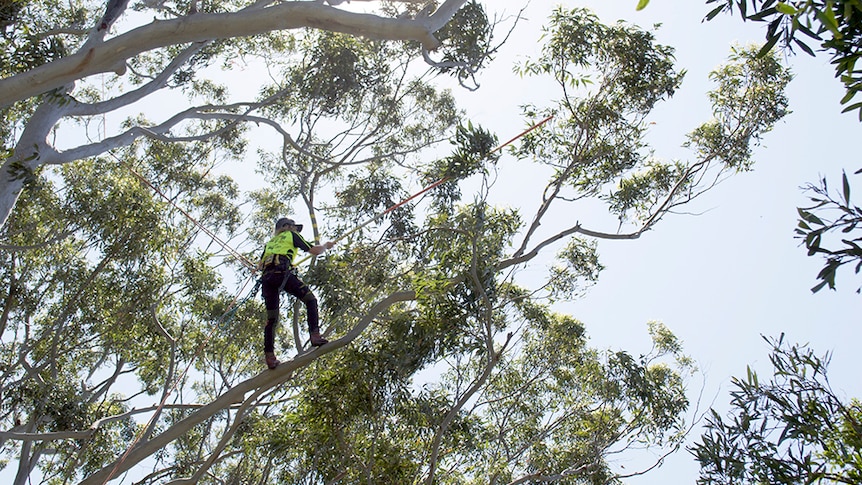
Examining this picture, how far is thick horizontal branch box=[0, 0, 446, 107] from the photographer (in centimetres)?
417

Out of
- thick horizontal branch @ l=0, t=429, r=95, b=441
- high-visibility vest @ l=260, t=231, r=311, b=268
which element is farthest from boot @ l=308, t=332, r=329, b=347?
thick horizontal branch @ l=0, t=429, r=95, b=441

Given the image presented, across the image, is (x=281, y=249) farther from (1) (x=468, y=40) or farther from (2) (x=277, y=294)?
(1) (x=468, y=40)

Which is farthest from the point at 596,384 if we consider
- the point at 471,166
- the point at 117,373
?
the point at 117,373

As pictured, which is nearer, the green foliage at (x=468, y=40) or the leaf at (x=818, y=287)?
the leaf at (x=818, y=287)

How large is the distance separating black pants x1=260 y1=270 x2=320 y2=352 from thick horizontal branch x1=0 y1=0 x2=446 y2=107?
190 centimetres

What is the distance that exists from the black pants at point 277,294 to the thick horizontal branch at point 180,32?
1899mm

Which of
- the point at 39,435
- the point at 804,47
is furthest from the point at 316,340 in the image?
the point at 804,47

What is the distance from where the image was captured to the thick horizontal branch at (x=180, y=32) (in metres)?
4.17

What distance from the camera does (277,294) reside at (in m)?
5.78

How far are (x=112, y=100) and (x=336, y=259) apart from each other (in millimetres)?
4050

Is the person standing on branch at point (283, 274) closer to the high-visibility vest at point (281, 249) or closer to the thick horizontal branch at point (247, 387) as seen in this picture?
the high-visibility vest at point (281, 249)

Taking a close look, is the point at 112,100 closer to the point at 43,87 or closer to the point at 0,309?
the point at 0,309

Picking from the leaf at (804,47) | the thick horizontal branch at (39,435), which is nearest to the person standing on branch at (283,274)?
the thick horizontal branch at (39,435)

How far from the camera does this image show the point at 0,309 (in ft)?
30.6
